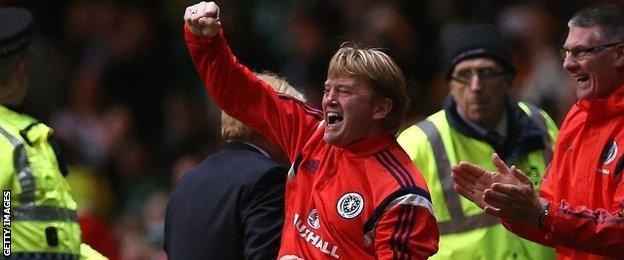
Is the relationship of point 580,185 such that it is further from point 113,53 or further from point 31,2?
point 31,2

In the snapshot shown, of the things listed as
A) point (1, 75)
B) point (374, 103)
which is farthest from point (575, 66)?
point (1, 75)

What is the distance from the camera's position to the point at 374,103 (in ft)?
18.9

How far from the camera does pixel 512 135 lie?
23.5 ft

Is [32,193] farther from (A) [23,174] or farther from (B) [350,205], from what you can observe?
(B) [350,205]

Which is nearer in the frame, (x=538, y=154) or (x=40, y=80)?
(x=538, y=154)

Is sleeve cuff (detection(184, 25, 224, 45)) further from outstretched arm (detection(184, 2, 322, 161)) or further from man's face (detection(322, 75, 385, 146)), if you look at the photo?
man's face (detection(322, 75, 385, 146))

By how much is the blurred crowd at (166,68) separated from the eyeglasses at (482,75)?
247 centimetres

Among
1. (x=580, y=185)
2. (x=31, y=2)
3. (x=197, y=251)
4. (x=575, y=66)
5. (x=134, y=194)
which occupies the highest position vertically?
(x=575, y=66)

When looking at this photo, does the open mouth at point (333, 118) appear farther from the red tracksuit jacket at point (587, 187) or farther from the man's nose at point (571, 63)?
the man's nose at point (571, 63)

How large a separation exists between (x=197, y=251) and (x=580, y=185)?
1.49 metres

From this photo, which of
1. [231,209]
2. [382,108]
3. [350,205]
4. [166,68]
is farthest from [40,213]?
[166,68]

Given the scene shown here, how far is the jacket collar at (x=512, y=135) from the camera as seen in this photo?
7082 millimetres

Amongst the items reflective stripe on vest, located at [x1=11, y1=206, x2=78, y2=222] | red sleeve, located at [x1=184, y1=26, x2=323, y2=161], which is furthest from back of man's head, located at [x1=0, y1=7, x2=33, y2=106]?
red sleeve, located at [x1=184, y1=26, x2=323, y2=161]

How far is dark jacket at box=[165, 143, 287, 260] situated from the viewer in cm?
614
